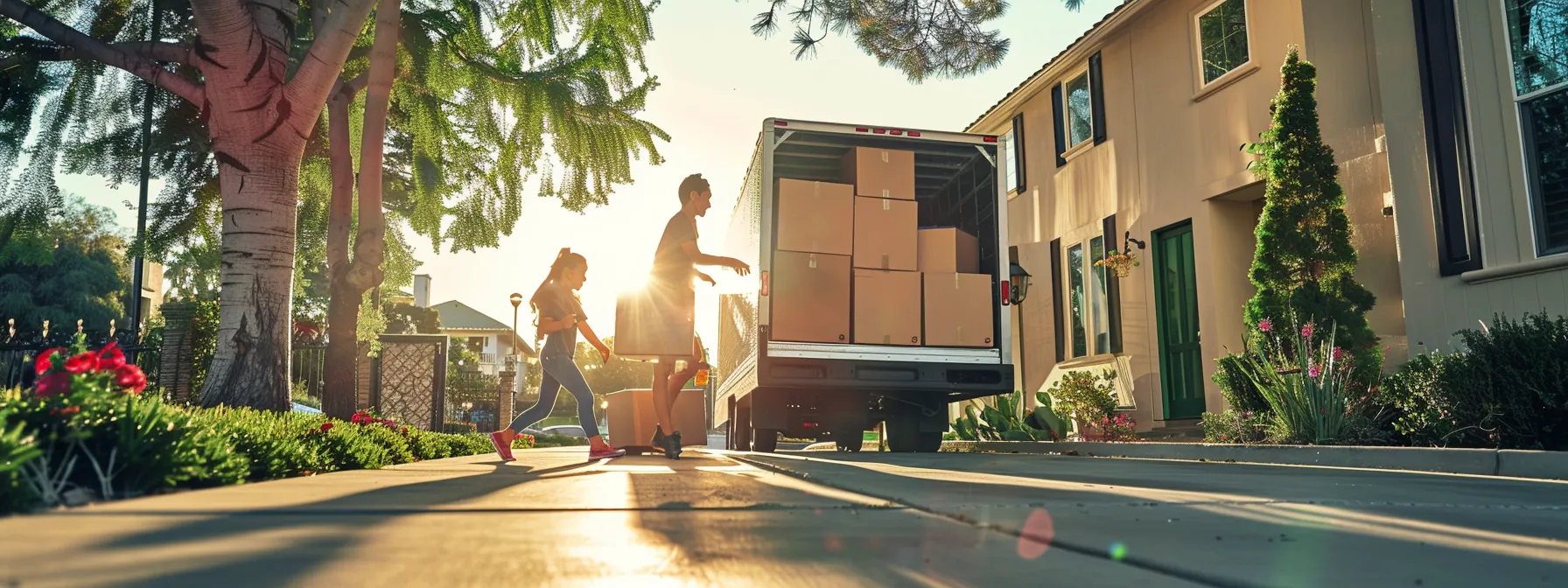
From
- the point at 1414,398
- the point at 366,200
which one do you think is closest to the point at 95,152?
the point at 366,200

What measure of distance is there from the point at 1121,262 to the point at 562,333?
8.23m

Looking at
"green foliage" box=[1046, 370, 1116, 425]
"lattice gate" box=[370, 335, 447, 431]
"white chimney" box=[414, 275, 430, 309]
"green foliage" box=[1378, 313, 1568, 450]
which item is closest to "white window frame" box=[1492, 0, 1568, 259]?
"green foliage" box=[1378, 313, 1568, 450]

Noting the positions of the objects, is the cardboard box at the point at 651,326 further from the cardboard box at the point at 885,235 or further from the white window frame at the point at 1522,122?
the white window frame at the point at 1522,122

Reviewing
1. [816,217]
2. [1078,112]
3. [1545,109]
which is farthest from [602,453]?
[1078,112]

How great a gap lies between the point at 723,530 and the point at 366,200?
7.32 meters

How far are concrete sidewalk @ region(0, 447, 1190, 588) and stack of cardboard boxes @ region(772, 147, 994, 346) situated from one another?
6.55 m

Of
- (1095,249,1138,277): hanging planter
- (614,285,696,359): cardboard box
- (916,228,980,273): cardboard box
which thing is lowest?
(614,285,696,359): cardboard box

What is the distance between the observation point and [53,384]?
3.64 metres

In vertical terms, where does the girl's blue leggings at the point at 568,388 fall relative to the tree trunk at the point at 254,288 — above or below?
below

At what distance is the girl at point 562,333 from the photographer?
818 centimetres

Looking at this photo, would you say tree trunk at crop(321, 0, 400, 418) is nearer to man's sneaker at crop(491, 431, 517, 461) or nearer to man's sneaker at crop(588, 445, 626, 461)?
man's sneaker at crop(491, 431, 517, 461)

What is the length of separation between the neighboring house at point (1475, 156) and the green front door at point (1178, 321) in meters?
3.49

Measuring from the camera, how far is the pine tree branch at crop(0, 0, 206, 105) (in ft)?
26.8

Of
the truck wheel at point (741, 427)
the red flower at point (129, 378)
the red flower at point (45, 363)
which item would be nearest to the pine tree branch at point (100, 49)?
the red flower at point (129, 378)
